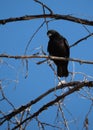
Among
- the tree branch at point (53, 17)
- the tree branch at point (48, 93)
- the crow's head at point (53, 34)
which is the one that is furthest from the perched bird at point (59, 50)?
the tree branch at point (53, 17)

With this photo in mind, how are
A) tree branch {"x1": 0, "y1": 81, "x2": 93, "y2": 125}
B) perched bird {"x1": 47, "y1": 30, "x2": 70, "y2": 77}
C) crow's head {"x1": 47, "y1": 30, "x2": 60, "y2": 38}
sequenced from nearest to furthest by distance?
tree branch {"x1": 0, "y1": 81, "x2": 93, "y2": 125}
perched bird {"x1": 47, "y1": 30, "x2": 70, "y2": 77}
crow's head {"x1": 47, "y1": 30, "x2": 60, "y2": 38}

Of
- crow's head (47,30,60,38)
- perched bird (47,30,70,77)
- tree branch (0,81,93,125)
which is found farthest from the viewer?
crow's head (47,30,60,38)

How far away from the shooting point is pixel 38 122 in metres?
1.94

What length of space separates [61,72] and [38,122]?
2350 mm

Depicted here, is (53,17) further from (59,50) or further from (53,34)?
(53,34)

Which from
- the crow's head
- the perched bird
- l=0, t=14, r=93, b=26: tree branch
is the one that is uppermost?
l=0, t=14, r=93, b=26: tree branch

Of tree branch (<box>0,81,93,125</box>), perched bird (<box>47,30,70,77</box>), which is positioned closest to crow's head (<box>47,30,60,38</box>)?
perched bird (<box>47,30,70,77</box>)

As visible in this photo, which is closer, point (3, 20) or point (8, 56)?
point (8, 56)

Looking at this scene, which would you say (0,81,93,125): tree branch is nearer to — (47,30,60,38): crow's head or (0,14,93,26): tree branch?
(0,14,93,26): tree branch

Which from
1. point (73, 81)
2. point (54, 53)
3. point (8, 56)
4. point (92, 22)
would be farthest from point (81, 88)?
point (54, 53)

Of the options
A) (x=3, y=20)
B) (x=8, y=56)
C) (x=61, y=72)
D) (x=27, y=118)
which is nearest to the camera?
(x=8, y=56)

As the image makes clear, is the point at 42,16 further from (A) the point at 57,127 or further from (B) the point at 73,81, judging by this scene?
(A) the point at 57,127

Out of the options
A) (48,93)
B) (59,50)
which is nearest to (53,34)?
(59,50)

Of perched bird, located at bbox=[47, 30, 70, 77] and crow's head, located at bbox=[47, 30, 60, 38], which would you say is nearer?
perched bird, located at bbox=[47, 30, 70, 77]
